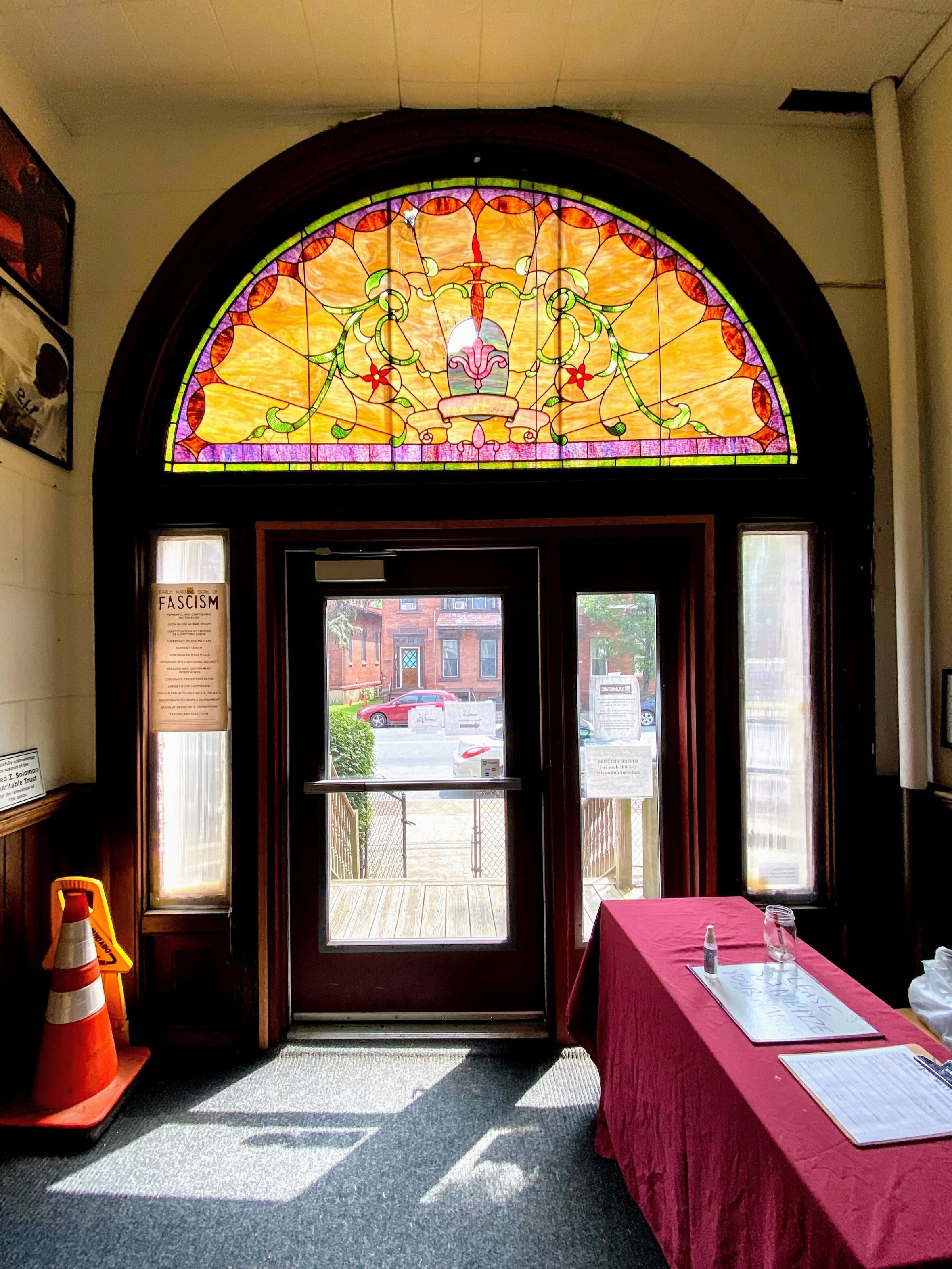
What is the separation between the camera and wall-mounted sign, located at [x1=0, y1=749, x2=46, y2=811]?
2080 millimetres

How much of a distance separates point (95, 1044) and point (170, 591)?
1.56 meters

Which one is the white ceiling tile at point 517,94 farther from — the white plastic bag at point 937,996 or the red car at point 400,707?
the white plastic bag at point 937,996

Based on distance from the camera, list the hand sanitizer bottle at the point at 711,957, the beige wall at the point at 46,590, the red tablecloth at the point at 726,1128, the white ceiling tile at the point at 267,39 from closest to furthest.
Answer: the red tablecloth at the point at 726,1128 → the hand sanitizer bottle at the point at 711,957 → the white ceiling tile at the point at 267,39 → the beige wall at the point at 46,590

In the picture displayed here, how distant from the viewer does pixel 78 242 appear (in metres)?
2.43

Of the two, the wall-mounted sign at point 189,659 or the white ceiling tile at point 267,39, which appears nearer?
the white ceiling tile at point 267,39

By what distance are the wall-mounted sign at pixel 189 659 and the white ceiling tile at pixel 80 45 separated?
1.80m

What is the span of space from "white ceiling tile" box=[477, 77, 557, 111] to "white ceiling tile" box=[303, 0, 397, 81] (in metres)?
0.34

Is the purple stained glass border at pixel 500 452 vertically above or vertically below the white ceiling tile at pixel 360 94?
below

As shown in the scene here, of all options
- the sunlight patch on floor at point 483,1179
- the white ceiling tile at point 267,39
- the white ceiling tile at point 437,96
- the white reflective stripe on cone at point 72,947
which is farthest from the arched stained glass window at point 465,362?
the sunlight patch on floor at point 483,1179

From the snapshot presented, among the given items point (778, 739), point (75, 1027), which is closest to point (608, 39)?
point (778, 739)

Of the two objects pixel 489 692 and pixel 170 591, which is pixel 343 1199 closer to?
pixel 489 692

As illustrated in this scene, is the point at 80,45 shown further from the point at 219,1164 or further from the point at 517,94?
the point at 219,1164

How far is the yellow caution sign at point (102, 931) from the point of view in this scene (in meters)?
2.21

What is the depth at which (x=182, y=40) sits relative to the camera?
7.02ft
